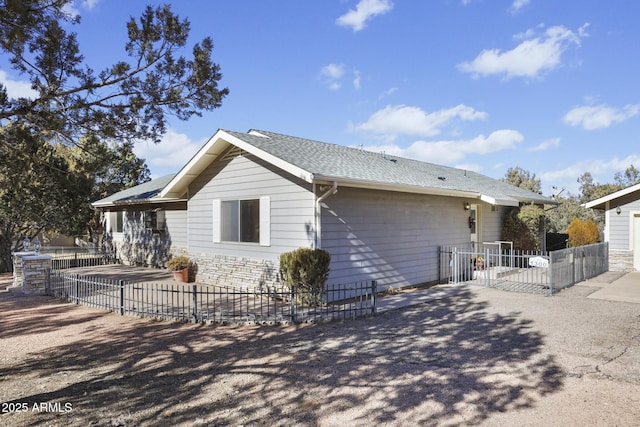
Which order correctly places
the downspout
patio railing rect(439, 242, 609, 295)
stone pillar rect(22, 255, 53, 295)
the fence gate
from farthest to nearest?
1. the fence gate
2. stone pillar rect(22, 255, 53, 295)
3. patio railing rect(439, 242, 609, 295)
4. the downspout

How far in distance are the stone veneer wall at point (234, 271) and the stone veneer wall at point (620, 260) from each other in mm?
13338

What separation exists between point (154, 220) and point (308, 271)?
11106 millimetres

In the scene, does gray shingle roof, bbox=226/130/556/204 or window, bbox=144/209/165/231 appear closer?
gray shingle roof, bbox=226/130/556/204

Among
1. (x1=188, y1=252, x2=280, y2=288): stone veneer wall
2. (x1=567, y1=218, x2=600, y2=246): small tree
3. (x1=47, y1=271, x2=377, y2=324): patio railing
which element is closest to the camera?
(x1=47, y1=271, x2=377, y2=324): patio railing

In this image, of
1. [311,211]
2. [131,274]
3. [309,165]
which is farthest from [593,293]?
[131,274]

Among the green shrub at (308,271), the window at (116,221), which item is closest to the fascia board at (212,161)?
the green shrub at (308,271)

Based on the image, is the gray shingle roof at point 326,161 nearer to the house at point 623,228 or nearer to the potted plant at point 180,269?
the potted plant at point 180,269

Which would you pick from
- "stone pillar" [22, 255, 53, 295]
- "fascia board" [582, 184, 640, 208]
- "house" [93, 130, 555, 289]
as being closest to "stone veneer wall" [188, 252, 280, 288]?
"house" [93, 130, 555, 289]

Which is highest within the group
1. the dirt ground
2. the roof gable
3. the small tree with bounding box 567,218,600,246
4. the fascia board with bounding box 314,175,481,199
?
the roof gable

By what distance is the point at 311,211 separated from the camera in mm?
9281

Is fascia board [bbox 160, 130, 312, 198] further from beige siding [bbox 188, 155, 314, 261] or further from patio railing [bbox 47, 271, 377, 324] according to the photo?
patio railing [bbox 47, 271, 377, 324]

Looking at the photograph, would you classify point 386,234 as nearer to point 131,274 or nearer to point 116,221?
point 131,274

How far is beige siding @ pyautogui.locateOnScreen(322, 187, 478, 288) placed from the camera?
9594mm

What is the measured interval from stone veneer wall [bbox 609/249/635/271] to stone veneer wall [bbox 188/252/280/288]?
43.8 ft
